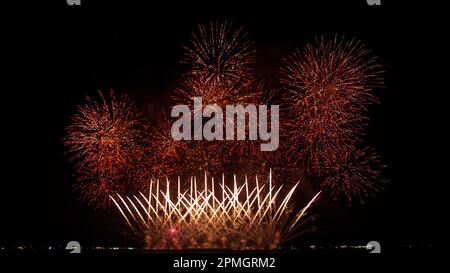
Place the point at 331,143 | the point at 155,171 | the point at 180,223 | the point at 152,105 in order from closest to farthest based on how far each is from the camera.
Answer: the point at 180,223 < the point at 331,143 < the point at 155,171 < the point at 152,105

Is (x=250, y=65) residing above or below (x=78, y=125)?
above

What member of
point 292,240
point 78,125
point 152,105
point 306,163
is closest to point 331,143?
point 306,163

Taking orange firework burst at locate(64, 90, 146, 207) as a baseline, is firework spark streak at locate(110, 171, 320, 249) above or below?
below

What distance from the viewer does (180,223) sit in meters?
11.5

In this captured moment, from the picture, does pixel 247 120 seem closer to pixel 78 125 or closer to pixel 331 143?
pixel 331 143

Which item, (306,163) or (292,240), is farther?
(306,163)

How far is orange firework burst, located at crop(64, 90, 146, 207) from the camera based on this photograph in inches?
498

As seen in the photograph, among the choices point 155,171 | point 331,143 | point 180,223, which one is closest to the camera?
point 180,223

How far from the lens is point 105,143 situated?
12.6m

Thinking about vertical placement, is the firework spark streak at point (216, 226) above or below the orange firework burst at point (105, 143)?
below

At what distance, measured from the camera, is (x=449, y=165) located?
14.8 metres

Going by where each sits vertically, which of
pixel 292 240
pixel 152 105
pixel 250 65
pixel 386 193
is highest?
pixel 250 65

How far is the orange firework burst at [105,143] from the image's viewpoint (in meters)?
12.6

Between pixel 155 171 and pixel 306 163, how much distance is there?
3.53 meters
